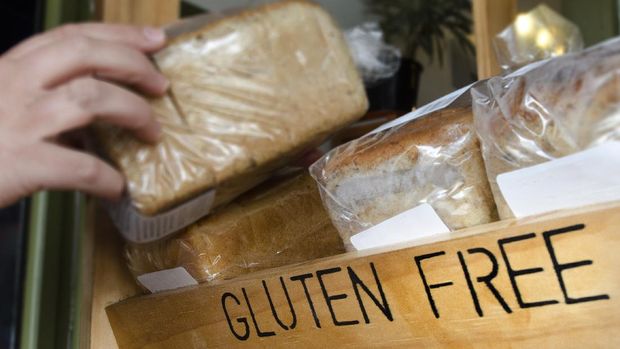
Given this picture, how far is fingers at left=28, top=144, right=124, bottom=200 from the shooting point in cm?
62

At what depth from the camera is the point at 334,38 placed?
710 millimetres

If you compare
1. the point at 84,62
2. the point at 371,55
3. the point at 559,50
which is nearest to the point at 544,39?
the point at 559,50

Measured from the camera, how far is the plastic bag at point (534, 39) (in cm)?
151

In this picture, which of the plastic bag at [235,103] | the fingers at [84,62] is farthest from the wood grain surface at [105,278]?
the fingers at [84,62]

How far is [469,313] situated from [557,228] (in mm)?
129

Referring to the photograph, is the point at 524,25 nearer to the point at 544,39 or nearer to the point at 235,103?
the point at 544,39

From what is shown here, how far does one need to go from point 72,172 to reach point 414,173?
15.6 inches

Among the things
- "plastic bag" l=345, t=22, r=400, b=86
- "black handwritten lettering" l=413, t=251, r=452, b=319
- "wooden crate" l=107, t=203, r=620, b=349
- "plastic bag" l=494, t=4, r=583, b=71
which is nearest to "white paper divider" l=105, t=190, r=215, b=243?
"wooden crate" l=107, t=203, r=620, b=349

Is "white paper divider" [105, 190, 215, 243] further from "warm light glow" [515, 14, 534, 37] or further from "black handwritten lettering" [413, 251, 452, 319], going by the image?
"warm light glow" [515, 14, 534, 37]

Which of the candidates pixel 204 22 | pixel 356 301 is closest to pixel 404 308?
pixel 356 301

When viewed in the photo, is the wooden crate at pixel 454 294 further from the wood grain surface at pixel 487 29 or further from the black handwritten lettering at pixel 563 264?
the wood grain surface at pixel 487 29

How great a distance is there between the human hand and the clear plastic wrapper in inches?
14.8

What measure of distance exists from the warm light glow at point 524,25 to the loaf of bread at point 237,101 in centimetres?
104

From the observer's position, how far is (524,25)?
1.61m
